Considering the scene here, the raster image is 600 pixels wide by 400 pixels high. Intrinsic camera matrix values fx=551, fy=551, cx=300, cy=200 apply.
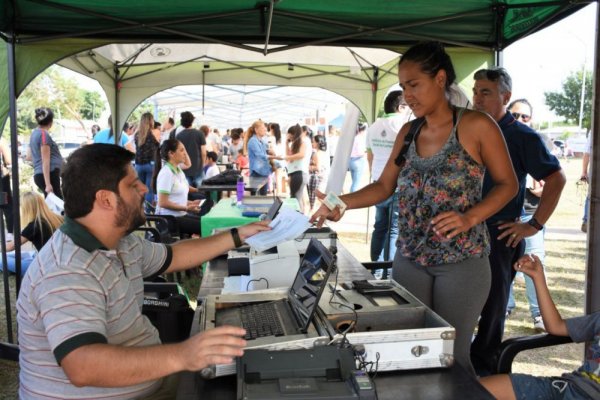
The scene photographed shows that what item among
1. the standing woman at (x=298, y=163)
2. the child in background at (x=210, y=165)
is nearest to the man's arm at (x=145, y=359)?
the standing woman at (x=298, y=163)

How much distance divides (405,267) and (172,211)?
385cm

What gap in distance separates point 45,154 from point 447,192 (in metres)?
5.63

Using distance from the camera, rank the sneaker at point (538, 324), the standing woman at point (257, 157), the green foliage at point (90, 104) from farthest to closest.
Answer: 1. the green foliage at point (90, 104)
2. the standing woman at point (257, 157)
3. the sneaker at point (538, 324)

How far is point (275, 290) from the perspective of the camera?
1.88 m

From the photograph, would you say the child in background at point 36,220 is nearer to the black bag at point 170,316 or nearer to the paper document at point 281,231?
the black bag at point 170,316

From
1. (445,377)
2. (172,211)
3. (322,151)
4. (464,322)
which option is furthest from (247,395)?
(322,151)

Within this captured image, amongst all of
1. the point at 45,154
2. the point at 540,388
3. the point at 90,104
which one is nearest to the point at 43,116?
the point at 45,154

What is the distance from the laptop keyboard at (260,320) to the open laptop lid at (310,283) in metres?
0.07

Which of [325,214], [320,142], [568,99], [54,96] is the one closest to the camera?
[325,214]

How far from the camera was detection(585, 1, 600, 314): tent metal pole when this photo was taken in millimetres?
2627

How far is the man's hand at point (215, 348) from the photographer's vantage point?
4.00 feet

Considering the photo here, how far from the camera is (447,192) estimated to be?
6.48 feet

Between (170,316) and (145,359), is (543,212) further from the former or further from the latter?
(145,359)

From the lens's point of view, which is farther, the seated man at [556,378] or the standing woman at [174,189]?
the standing woman at [174,189]
